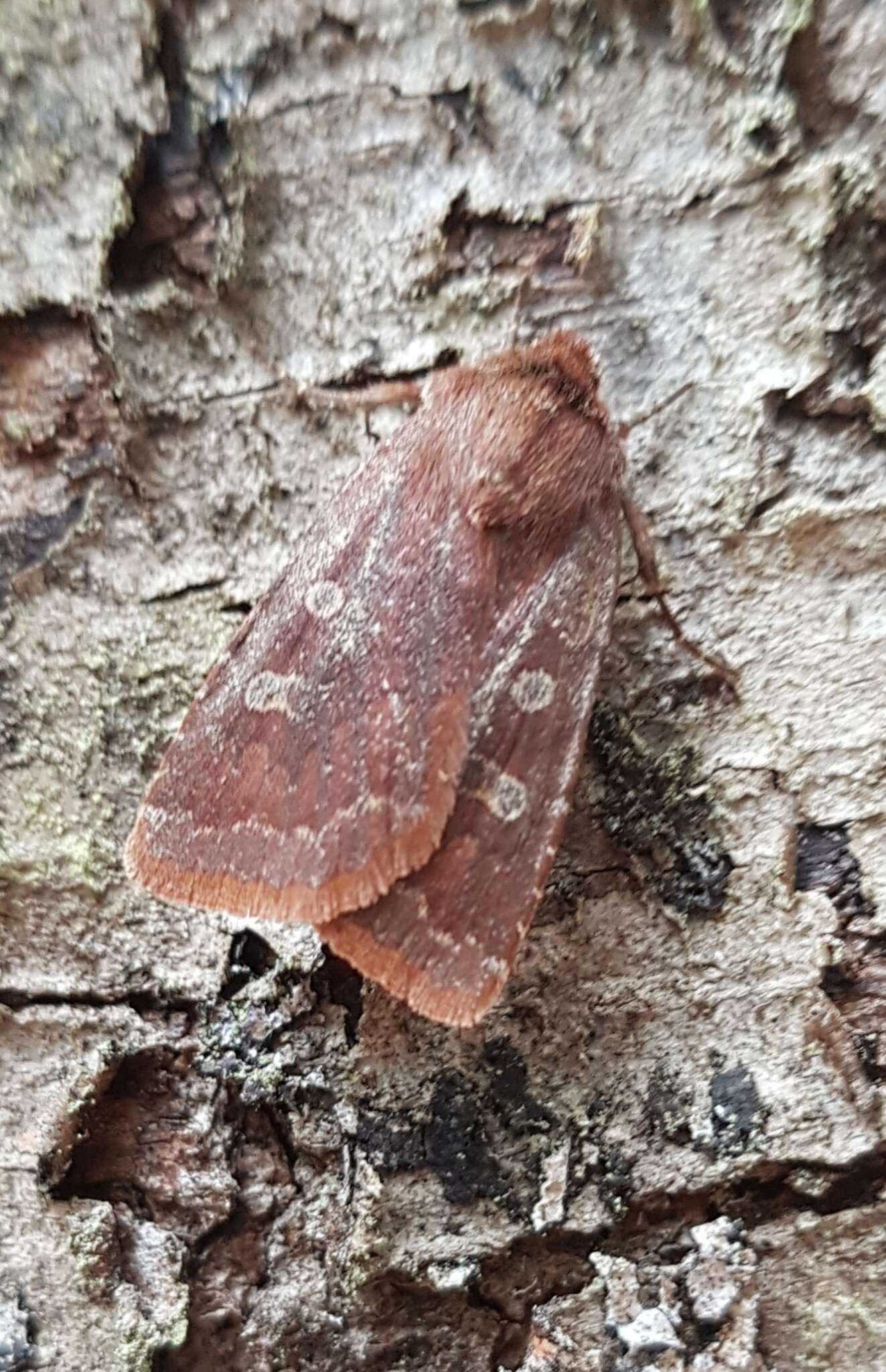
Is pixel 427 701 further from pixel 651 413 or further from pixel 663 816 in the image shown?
pixel 651 413

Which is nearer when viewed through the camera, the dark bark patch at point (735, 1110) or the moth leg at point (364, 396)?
the dark bark patch at point (735, 1110)

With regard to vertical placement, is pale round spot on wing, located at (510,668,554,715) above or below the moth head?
below

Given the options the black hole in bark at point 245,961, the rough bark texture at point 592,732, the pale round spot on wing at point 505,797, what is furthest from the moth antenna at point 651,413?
the black hole in bark at point 245,961

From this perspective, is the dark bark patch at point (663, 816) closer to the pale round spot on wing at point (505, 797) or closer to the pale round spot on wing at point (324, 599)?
the pale round spot on wing at point (505, 797)

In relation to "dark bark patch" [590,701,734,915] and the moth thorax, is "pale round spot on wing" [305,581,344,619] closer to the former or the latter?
the moth thorax

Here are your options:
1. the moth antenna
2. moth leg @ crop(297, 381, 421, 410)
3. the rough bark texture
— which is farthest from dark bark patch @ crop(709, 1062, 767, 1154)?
moth leg @ crop(297, 381, 421, 410)

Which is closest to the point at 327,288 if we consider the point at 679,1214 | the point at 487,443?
the point at 487,443

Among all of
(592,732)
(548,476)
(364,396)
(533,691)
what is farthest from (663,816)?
(364,396)

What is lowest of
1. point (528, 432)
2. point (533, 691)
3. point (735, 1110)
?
point (735, 1110)
